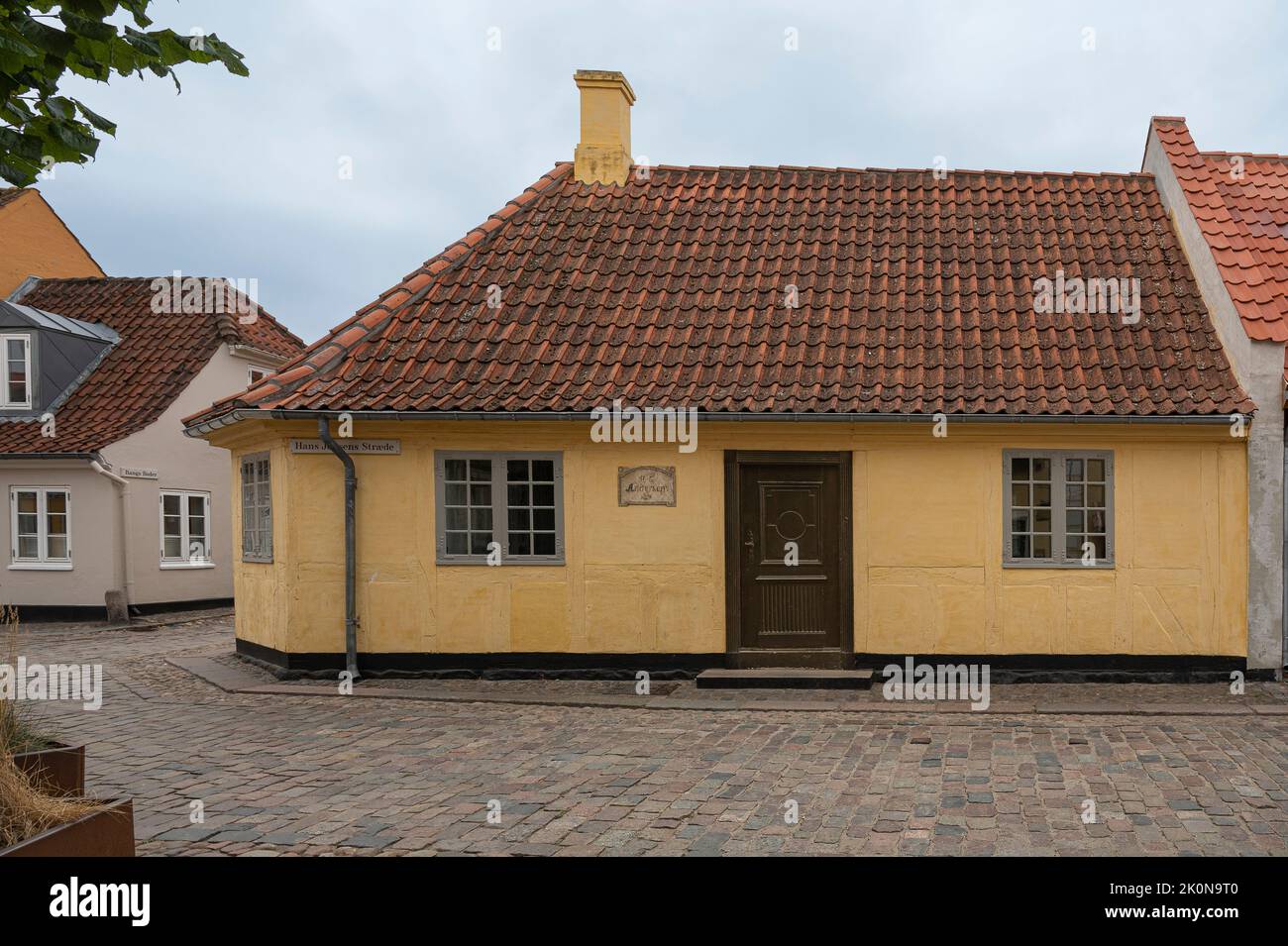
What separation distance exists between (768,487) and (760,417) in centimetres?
100

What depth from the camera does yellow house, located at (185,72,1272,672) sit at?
11.5m

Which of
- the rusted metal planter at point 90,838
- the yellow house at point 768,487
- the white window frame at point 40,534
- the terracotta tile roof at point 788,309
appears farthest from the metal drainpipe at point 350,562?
the white window frame at point 40,534

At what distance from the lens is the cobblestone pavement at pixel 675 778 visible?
6.21 m

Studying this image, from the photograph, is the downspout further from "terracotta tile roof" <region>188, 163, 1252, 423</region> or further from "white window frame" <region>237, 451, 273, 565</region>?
"terracotta tile roof" <region>188, 163, 1252, 423</region>

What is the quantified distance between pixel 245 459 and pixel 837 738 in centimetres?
819

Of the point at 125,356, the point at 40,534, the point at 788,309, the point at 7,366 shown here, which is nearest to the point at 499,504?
the point at 788,309

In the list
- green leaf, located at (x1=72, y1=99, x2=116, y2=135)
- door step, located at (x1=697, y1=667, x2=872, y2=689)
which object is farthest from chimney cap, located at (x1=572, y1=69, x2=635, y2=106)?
green leaf, located at (x1=72, y1=99, x2=116, y2=135)

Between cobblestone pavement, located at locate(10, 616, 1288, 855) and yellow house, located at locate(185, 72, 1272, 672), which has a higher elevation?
yellow house, located at locate(185, 72, 1272, 672)

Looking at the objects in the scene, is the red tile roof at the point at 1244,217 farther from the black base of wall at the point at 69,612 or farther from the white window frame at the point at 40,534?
the white window frame at the point at 40,534

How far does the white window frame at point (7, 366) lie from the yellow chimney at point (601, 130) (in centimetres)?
1241

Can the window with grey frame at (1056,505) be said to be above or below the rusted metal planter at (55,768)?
above

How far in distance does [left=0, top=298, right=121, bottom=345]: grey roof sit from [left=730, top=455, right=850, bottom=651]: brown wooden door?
15554 mm

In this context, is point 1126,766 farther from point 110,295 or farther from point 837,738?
point 110,295

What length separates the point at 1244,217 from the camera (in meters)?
13.6
